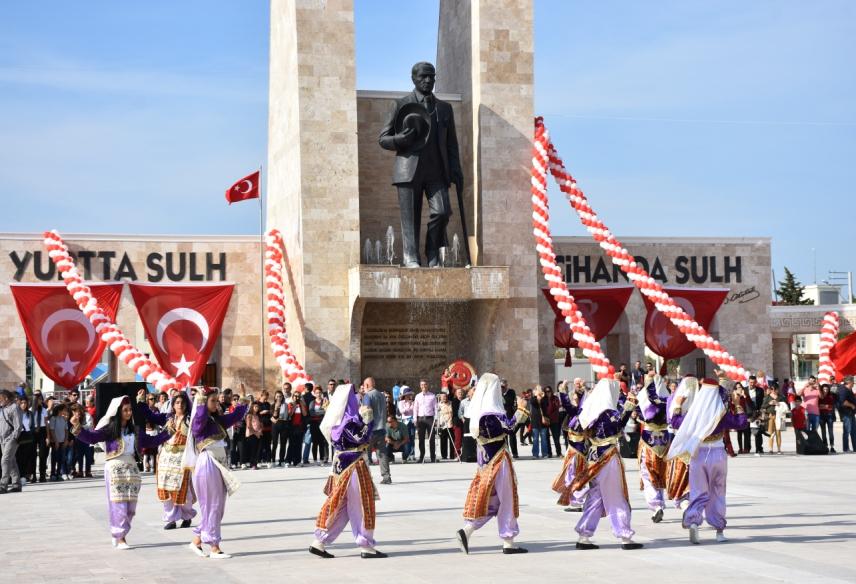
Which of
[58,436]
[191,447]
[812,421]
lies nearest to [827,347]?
[812,421]

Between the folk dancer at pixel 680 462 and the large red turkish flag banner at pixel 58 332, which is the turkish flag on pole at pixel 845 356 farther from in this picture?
the folk dancer at pixel 680 462

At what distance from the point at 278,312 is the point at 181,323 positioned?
9.77 ft

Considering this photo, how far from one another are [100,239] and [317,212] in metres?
6.24

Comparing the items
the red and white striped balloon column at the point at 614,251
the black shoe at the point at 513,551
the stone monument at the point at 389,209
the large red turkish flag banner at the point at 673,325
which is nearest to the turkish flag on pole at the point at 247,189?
the stone monument at the point at 389,209

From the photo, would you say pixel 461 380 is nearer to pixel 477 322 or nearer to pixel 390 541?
pixel 477 322

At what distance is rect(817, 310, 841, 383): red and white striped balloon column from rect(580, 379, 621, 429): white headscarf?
19.6m

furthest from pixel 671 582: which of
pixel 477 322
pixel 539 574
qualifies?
pixel 477 322

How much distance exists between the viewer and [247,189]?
3195 cm

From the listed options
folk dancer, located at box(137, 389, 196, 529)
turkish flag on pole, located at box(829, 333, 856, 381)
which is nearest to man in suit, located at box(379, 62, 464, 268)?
turkish flag on pole, located at box(829, 333, 856, 381)

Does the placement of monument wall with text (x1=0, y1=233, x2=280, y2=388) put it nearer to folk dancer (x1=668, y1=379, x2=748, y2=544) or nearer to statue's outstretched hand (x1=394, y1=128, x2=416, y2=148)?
statue's outstretched hand (x1=394, y1=128, x2=416, y2=148)

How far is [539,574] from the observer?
10.2m

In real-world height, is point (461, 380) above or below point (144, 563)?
above

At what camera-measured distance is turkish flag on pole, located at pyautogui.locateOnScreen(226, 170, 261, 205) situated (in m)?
31.8

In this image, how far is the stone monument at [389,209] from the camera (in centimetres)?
3023
